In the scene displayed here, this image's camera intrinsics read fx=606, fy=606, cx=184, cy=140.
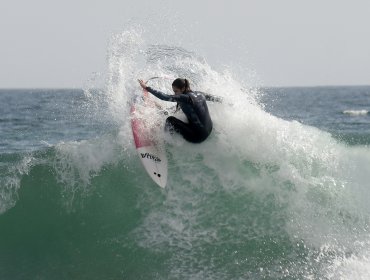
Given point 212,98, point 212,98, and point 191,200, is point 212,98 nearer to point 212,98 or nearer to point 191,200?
point 212,98

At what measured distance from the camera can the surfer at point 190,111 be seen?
859 centimetres

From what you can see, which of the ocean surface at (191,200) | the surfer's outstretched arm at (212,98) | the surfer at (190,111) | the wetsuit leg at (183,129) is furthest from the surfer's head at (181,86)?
the ocean surface at (191,200)

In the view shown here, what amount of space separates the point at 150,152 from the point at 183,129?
674 millimetres

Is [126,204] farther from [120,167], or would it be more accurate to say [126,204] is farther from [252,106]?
[252,106]

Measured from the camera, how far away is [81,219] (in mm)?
9453

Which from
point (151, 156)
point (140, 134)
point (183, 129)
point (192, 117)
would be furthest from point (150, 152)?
point (192, 117)

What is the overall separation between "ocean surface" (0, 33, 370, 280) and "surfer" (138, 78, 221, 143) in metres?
0.33

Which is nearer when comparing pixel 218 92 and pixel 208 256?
pixel 208 256

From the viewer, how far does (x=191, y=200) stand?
9.03m

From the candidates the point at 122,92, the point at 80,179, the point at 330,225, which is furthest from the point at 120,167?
the point at 330,225

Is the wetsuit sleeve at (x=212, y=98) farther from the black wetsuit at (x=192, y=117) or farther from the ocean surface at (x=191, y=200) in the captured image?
the ocean surface at (x=191, y=200)

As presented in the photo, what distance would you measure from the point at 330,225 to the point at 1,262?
4.86m

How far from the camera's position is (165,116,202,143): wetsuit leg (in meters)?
8.88

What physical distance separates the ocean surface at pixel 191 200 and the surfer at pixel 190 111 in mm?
326
